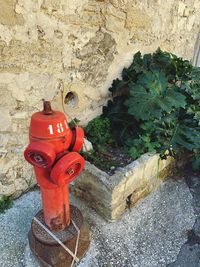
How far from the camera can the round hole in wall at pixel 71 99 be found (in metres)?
2.28

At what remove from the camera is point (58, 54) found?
2018 millimetres

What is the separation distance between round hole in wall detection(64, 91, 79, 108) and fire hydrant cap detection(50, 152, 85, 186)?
922 millimetres

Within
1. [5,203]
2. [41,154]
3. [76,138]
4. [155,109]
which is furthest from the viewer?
[155,109]

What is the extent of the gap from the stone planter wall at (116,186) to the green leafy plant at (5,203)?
49 centimetres

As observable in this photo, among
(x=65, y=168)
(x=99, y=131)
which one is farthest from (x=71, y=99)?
(x=65, y=168)

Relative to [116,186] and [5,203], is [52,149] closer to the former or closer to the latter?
[116,186]

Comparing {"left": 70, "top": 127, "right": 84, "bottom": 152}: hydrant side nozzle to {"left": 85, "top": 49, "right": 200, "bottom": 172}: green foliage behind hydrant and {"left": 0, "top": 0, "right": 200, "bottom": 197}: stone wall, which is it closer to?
{"left": 0, "top": 0, "right": 200, "bottom": 197}: stone wall

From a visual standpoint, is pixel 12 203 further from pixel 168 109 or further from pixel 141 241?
pixel 168 109

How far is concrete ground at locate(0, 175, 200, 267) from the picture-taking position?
1.85 meters

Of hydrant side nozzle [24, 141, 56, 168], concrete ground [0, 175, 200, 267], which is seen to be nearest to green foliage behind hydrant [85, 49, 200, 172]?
concrete ground [0, 175, 200, 267]

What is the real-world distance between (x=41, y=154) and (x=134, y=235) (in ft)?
3.58

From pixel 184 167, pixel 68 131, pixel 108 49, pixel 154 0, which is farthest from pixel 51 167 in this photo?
pixel 154 0

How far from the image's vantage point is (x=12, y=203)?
215 centimetres

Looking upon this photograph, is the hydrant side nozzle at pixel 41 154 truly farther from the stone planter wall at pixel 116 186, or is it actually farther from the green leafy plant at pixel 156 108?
the green leafy plant at pixel 156 108
